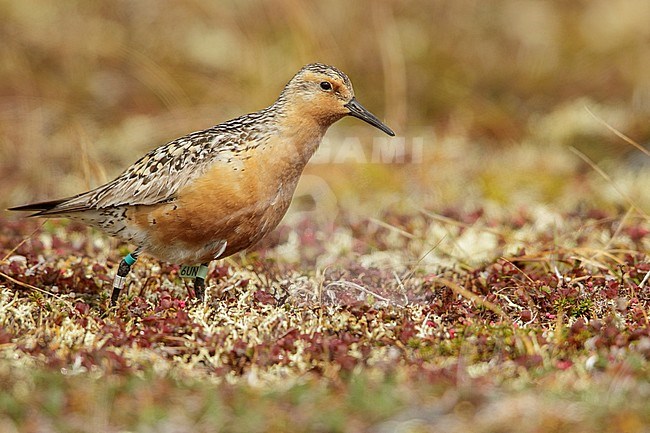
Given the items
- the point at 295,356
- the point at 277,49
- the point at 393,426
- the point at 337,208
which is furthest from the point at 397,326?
the point at 277,49

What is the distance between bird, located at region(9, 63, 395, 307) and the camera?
17.6 feet

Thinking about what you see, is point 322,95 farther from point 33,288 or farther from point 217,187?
point 33,288

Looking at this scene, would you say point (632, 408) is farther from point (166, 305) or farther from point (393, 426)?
point (166, 305)

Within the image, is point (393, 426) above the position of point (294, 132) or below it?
below

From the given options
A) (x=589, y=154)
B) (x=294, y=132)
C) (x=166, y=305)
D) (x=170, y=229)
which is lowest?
(x=589, y=154)

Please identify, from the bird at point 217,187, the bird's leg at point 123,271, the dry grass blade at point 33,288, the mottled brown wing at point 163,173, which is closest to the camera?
the dry grass blade at point 33,288

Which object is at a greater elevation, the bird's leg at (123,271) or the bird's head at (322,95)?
the bird's head at (322,95)

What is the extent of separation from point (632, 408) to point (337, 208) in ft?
16.8

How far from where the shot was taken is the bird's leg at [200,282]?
5660mm

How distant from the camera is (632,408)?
12.1ft

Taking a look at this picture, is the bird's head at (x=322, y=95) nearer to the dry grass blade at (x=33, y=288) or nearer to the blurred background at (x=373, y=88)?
the dry grass blade at (x=33, y=288)

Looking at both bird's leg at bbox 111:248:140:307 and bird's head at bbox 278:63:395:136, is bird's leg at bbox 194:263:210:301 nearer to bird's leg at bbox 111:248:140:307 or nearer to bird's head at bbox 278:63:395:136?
bird's leg at bbox 111:248:140:307

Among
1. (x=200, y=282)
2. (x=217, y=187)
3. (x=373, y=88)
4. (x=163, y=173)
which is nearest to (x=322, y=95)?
(x=217, y=187)

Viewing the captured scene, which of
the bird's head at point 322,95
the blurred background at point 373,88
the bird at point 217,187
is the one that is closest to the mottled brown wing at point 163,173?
the bird at point 217,187
